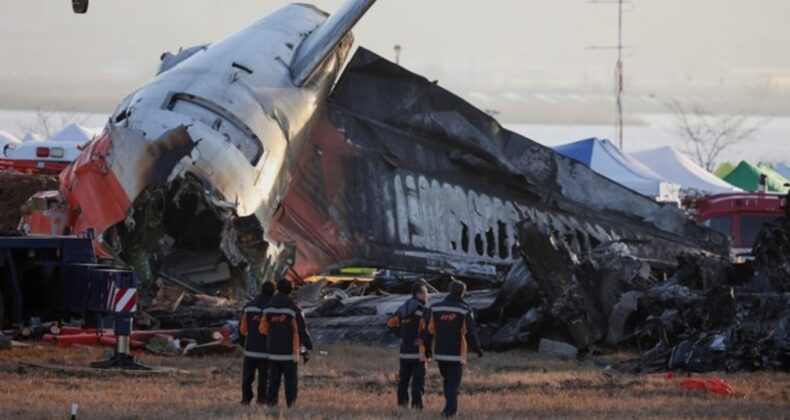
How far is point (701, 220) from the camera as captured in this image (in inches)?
1624

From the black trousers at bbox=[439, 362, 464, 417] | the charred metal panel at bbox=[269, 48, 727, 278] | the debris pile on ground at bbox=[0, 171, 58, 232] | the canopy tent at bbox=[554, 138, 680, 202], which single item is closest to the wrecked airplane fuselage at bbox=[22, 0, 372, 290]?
the charred metal panel at bbox=[269, 48, 727, 278]

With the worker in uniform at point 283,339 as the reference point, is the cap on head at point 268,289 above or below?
above

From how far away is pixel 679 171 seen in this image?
206 feet

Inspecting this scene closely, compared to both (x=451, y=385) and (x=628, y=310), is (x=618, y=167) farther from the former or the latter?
Answer: (x=451, y=385)

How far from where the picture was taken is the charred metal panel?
115ft

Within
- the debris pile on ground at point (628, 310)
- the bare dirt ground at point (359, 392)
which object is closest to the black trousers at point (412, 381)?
the bare dirt ground at point (359, 392)

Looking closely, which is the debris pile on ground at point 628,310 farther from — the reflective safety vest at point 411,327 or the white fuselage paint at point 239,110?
the reflective safety vest at point 411,327

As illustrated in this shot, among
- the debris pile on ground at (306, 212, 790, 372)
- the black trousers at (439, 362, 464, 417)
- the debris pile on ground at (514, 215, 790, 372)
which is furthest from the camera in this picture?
the debris pile on ground at (306, 212, 790, 372)

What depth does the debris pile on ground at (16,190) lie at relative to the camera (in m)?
37.6

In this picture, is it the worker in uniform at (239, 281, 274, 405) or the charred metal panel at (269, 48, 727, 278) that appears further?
the charred metal panel at (269, 48, 727, 278)

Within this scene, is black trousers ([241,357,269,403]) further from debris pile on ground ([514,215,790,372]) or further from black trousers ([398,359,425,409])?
debris pile on ground ([514,215,790,372])

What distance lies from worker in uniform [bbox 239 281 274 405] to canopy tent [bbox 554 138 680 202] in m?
35.3

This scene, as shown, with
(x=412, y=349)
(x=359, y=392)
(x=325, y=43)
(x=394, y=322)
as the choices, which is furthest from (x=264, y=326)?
(x=325, y=43)

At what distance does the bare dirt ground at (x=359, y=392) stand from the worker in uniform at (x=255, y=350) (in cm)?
34
